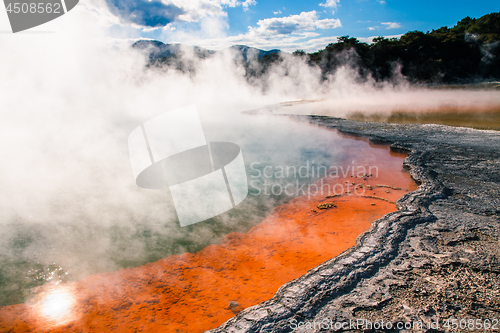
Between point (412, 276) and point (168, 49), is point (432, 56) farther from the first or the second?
point (412, 276)

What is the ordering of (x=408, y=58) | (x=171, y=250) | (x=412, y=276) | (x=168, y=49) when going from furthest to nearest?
(x=168, y=49) < (x=408, y=58) < (x=171, y=250) < (x=412, y=276)

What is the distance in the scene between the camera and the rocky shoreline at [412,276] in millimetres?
1822

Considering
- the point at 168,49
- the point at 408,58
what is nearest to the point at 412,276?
the point at 408,58

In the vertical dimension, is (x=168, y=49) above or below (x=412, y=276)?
above

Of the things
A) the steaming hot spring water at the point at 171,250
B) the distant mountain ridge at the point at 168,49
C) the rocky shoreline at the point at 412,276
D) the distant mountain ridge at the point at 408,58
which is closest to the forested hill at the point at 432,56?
the distant mountain ridge at the point at 408,58

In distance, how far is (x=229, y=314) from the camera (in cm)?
229

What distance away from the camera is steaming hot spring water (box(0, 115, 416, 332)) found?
2.40 metres

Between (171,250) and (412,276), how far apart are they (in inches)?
98.6

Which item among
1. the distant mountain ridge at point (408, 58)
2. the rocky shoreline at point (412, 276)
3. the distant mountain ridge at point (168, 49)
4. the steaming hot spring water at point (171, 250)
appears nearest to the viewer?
the rocky shoreline at point (412, 276)

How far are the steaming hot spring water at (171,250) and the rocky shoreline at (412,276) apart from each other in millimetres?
461

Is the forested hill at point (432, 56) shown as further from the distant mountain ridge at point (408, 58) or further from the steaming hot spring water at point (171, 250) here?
the steaming hot spring water at point (171, 250)

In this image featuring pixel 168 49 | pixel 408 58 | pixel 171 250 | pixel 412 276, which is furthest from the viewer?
pixel 168 49

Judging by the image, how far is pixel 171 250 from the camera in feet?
10.6

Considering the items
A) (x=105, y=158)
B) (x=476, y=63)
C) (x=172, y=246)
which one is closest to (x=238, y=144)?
(x=105, y=158)
